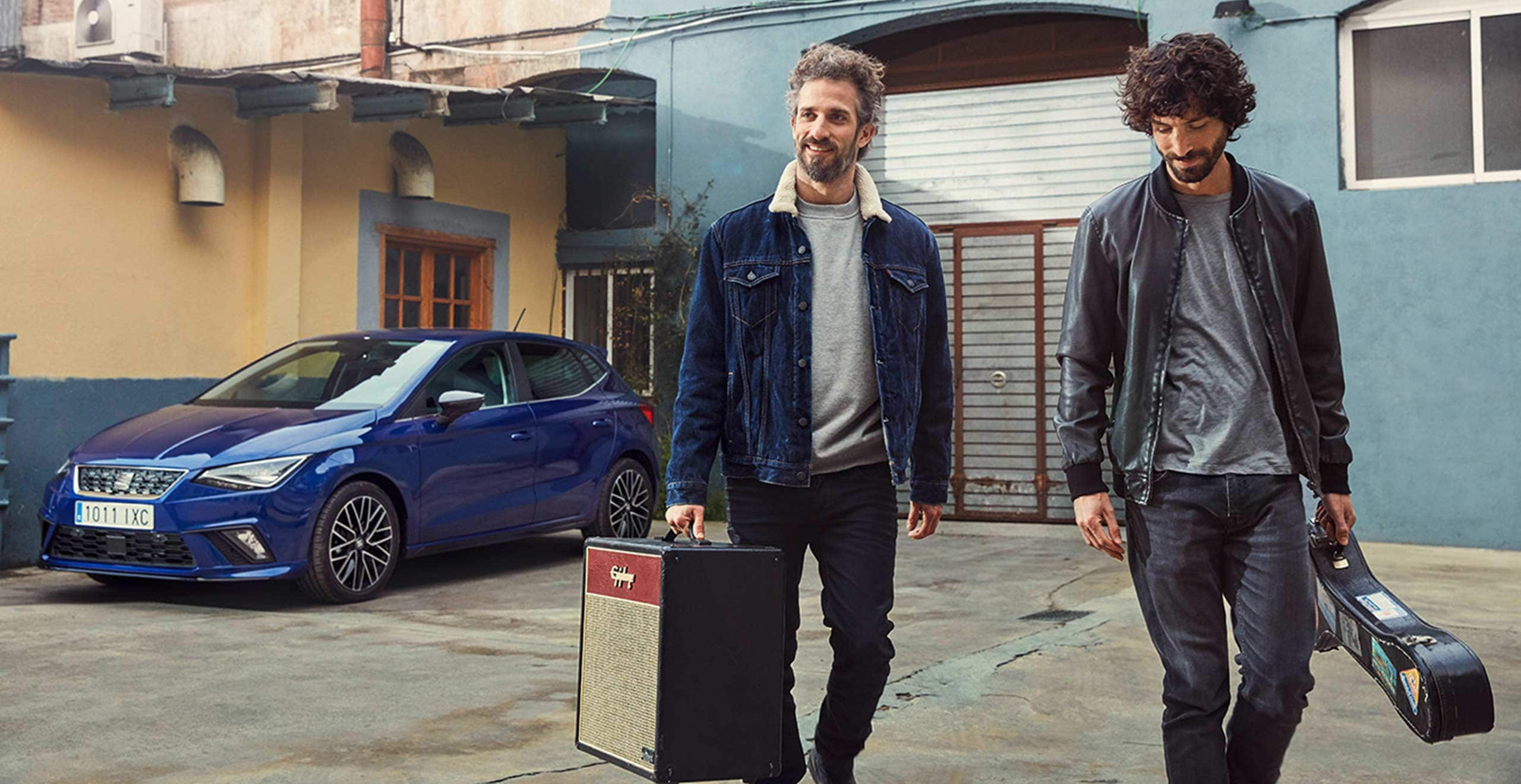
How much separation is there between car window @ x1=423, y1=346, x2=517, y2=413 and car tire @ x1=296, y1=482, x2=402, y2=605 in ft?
2.29

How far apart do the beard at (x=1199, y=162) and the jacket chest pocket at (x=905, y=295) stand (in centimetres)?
73

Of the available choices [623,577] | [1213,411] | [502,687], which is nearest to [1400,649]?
[1213,411]

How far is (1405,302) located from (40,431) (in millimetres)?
9323

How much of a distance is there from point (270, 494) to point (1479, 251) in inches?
321

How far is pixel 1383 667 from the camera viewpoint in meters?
3.04

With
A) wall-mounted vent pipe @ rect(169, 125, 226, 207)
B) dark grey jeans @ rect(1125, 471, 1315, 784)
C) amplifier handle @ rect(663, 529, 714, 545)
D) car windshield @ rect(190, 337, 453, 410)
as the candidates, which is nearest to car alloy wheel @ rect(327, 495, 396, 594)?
car windshield @ rect(190, 337, 453, 410)

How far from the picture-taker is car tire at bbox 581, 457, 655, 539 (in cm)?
929

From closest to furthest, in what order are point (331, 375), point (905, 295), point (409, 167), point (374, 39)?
point (905, 295) < point (331, 375) < point (409, 167) < point (374, 39)

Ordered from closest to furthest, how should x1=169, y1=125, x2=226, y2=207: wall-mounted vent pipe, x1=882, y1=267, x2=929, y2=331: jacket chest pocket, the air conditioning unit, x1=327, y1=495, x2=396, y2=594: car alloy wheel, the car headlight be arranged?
x1=882, y1=267, x2=929, y2=331: jacket chest pocket, the car headlight, x1=327, y1=495, x2=396, y2=594: car alloy wheel, x1=169, y1=125, x2=226, y2=207: wall-mounted vent pipe, the air conditioning unit

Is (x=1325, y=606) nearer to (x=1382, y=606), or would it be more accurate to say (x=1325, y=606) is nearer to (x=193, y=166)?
(x=1382, y=606)

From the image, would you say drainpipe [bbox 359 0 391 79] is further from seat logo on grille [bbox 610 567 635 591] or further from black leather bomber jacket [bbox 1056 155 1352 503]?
black leather bomber jacket [bbox 1056 155 1352 503]

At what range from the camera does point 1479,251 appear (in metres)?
10.2

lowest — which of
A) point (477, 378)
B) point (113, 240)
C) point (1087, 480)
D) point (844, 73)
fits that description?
point (1087, 480)

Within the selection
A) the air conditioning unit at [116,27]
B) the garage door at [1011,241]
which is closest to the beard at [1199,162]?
the garage door at [1011,241]
